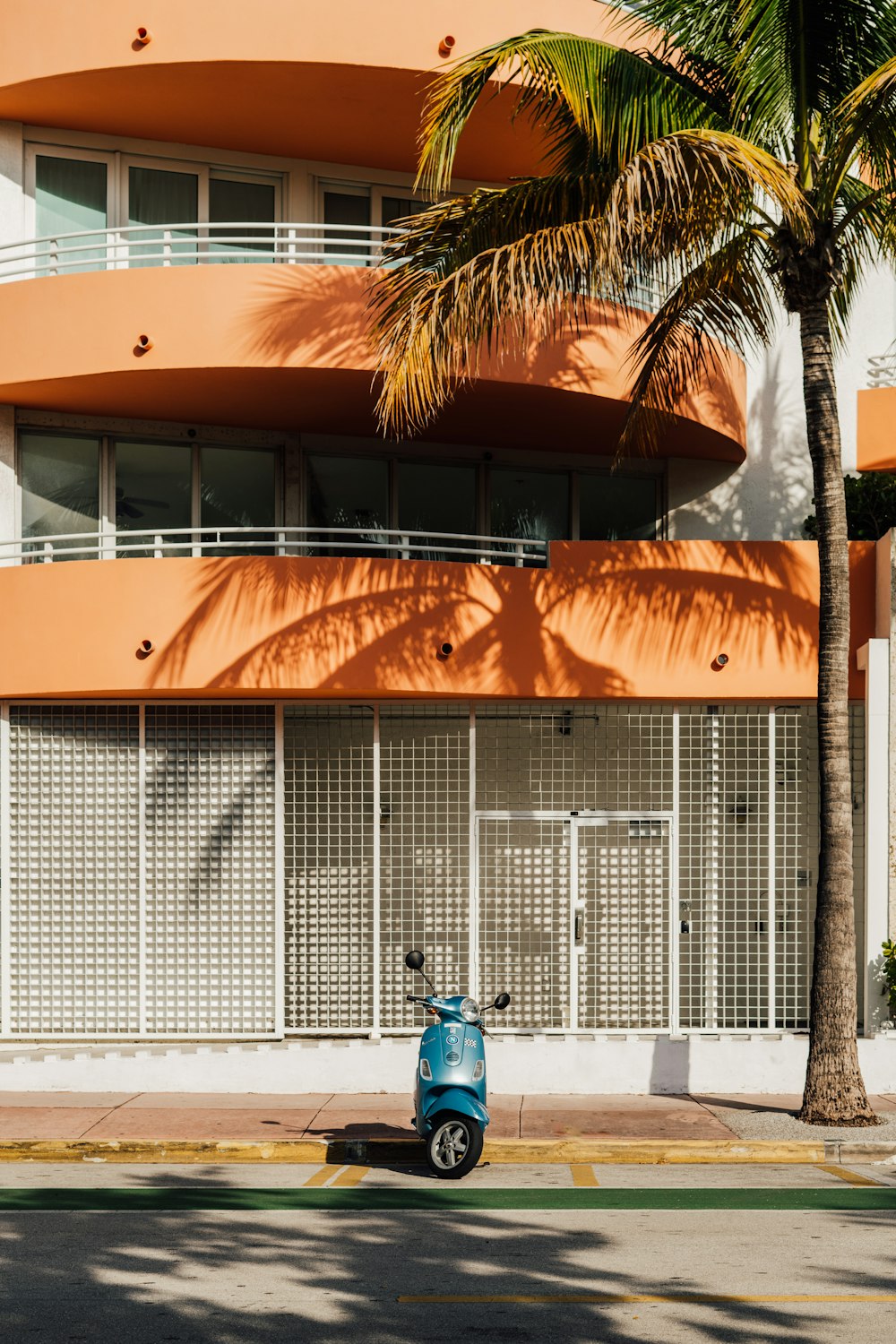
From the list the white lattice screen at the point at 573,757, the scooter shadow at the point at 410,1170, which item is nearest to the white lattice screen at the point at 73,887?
the white lattice screen at the point at 573,757

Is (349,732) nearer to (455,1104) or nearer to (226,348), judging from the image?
(226,348)

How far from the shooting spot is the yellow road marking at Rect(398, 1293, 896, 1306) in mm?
7406

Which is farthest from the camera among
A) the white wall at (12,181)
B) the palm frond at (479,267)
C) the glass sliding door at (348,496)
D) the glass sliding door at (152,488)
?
the glass sliding door at (348,496)

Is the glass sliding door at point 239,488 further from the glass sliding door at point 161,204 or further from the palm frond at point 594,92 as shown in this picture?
the palm frond at point 594,92

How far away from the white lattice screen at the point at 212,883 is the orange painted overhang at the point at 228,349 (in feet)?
11.7

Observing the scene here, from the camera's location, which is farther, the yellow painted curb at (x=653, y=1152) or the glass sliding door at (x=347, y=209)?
the glass sliding door at (x=347, y=209)

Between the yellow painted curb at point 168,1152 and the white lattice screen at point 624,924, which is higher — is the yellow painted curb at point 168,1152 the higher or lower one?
the lower one

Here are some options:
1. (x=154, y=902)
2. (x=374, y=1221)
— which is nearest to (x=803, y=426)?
(x=154, y=902)

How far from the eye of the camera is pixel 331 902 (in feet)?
51.1

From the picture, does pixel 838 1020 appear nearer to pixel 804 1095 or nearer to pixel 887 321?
pixel 804 1095

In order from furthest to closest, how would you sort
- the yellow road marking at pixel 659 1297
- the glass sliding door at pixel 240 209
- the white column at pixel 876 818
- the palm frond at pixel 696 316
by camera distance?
the glass sliding door at pixel 240 209, the white column at pixel 876 818, the palm frond at pixel 696 316, the yellow road marking at pixel 659 1297

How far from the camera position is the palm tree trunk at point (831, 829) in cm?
1257

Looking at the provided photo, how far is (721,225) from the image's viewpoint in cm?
1256

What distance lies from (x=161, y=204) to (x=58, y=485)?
3.45 m
